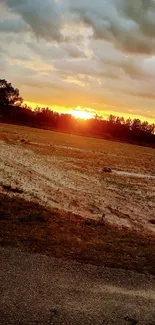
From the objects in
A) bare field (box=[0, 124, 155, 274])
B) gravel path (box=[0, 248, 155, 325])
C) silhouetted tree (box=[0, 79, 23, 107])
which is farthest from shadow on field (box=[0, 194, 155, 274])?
silhouetted tree (box=[0, 79, 23, 107])

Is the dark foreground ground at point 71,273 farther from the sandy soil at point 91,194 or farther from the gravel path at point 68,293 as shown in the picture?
the sandy soil at point 91,194

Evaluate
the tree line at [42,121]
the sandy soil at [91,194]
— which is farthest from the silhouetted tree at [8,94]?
the sandy soil at [91,194]

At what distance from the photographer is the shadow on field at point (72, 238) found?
10664 mm

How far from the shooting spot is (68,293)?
26.7 ft

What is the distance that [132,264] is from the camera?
10.6 m

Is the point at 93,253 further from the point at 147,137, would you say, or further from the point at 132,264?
the point at 147,137

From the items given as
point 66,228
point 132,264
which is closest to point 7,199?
point 66,228

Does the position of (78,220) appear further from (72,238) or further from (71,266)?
(71,266)

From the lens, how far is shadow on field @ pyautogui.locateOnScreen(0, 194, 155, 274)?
35.0ft

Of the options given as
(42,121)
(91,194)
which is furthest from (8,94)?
(91,194)

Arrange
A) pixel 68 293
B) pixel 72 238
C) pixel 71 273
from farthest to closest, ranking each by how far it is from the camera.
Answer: pixel 72 238 → pixel 71 273 → pixel 68 293

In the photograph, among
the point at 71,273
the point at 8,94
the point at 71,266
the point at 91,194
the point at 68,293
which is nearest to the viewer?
the point at 68,293

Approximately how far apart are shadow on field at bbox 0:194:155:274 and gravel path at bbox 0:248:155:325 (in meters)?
0.66

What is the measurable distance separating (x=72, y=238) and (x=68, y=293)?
4.17 m
